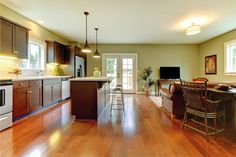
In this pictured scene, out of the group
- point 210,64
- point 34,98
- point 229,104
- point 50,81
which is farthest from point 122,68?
point 229,104

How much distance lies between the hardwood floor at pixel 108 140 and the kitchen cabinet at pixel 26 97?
0.91 feet

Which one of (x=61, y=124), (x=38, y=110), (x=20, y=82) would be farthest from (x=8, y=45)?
(x=61, y=124)

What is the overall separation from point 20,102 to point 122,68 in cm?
578

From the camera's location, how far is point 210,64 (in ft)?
25.7

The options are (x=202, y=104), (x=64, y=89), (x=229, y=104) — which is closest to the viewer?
(x=202, y=104)

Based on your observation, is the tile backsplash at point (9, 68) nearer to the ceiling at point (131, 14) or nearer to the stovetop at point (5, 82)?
the stovetop at point (5, 82)

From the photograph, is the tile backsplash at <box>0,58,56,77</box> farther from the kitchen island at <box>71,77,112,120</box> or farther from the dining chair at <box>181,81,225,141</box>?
the dining chair at <box>181,81,225,141</box>

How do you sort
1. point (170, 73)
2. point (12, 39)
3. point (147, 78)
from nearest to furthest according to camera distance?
point (12, 39), point (170, 73), point (147, 78)

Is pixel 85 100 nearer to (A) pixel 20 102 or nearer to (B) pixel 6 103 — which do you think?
(A) pixel 20 102

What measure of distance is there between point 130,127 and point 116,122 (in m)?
0.43

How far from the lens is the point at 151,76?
29.0 feet

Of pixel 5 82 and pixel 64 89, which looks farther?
pixel 64 89

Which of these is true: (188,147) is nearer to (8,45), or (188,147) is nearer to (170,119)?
(170,119)

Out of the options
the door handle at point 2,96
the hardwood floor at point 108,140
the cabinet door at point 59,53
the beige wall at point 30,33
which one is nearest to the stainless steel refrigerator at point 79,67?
the cabinet door at point 59,53
